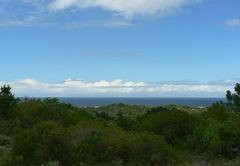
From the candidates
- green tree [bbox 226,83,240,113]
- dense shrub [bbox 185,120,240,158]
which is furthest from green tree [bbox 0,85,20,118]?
green tree [bbox 226,83,240,113]

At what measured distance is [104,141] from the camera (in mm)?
8570

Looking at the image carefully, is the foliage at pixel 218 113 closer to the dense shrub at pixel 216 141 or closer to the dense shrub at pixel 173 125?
the dense shrub at pixel 173 125

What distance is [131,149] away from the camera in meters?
8.32

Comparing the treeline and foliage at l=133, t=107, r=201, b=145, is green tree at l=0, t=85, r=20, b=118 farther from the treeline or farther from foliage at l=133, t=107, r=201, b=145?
foliage at l=133, t=107, r=201, b=145

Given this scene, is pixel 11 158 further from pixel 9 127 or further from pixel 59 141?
pixel 9 127

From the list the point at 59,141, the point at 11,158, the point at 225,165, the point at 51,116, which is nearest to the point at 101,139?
the point at 59,141

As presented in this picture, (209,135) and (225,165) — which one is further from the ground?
(209,135)

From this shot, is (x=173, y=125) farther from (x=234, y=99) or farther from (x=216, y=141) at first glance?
(x=234, y=99)

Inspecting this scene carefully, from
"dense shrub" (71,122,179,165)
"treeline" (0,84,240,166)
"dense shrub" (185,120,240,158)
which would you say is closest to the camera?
"treeline" (0,84,240,166)

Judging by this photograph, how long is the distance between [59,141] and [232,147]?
26.8 feet

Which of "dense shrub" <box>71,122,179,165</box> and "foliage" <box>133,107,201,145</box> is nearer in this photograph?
"dense shrub" <box>71,122,179,165</box>

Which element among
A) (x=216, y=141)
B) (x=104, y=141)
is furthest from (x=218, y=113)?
(x=104, y=141)

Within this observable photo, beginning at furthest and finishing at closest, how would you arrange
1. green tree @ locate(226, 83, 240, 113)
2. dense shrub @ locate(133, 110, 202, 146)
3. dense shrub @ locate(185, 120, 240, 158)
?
green tree @ locate(226, 83, 240, 113) → dense shrub @ locate(133, 110, 202, 146) → dense shrub @ locate(185, 120, 240, 158)

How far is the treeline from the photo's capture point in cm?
702
